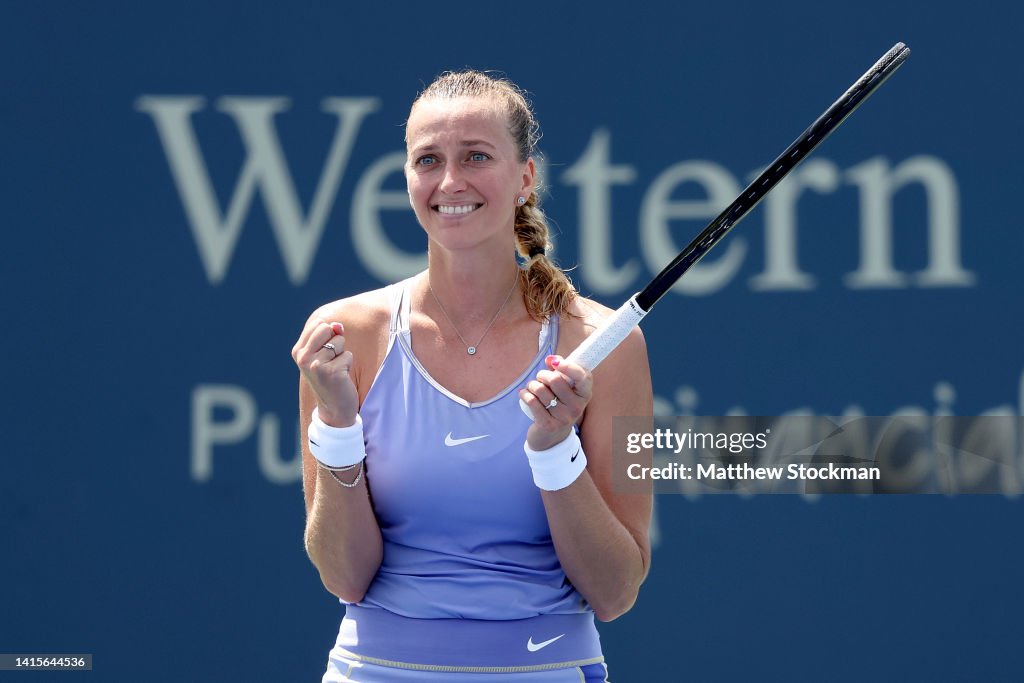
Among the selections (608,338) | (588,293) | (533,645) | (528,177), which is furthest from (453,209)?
(588,293)

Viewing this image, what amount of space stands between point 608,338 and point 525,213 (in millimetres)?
449

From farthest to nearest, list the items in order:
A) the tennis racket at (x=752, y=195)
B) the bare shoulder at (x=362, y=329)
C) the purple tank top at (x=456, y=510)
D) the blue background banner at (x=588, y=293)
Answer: the blue background banner at (x=588, y=293) < the bare shoulder at (x=362, y=329) < the purple tank top at (x=456, y=510) < the tennis racket at (x=752, y=195)

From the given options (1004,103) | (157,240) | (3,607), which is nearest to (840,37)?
(1004,103)

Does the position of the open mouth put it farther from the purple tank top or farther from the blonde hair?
the purple tank top

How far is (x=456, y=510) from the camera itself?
6.15 ft

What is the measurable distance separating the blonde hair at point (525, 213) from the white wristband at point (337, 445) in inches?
13.9

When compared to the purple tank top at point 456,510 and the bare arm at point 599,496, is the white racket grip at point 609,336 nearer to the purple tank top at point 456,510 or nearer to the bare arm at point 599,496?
the bare arm at point 599,496

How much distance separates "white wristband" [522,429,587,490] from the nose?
387 mm

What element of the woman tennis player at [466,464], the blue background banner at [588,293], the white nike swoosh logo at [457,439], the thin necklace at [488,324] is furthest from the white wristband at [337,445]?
the blue background banner at [588,293]

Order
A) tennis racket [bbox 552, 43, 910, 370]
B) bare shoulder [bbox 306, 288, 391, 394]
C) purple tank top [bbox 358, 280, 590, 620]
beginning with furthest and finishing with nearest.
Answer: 1. bare shoulder [bbox 306, 288, 391, 394]
2. purple tank top [bbox 358, 280, 590, 620]
3. tennis racket [bbox 552, 43, 910, 370]

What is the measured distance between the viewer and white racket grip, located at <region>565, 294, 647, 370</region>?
1796mm

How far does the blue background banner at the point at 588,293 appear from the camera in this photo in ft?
11.8

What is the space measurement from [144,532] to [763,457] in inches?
66.4

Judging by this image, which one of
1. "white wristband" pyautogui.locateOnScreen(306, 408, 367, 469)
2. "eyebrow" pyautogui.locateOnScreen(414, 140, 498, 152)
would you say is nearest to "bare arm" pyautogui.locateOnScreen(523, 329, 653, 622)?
"white wristband" pyautogui.locateOnScreen(306, 408, 367, 469)
